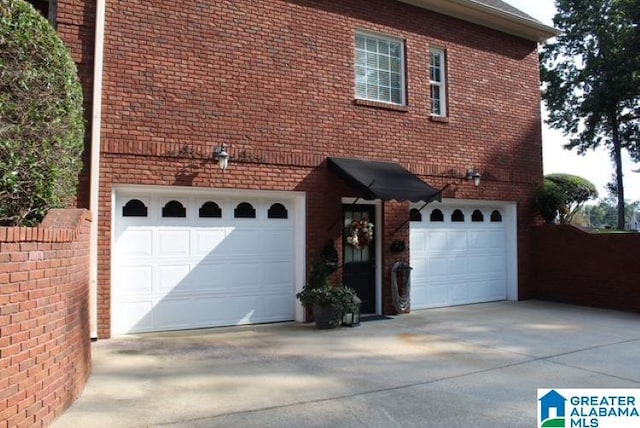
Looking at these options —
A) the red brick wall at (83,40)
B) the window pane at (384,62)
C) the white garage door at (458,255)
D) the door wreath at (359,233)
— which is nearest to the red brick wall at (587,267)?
the white garage door at (458,255)

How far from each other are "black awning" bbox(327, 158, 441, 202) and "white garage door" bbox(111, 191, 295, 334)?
1.21 m

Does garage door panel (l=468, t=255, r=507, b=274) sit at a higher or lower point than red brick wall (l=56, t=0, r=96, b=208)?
lower

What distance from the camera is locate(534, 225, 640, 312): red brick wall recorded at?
10.5 m

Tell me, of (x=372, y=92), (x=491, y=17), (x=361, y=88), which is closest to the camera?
(x=361, y=88)

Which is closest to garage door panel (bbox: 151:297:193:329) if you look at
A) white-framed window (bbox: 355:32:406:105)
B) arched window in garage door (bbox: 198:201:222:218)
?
arched window in garage door (bbox: 198:201:222:218)

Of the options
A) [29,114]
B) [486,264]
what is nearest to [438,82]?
[486,264]

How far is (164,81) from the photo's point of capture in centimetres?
819

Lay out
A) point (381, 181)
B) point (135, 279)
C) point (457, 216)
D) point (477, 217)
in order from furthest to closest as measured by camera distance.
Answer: point (477, 217)
point (457, 216)
point (381, 181)
point (135, 279)

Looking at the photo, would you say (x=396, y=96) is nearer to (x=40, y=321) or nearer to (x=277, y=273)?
(x=277, y=273)

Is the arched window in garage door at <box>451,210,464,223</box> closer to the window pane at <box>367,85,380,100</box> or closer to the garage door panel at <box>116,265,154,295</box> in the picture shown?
the window pane at <box>367,85,380,100</box>

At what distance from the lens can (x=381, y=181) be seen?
8828 millimetres

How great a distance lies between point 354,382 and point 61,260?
3.24 m

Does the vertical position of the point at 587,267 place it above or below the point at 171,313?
above

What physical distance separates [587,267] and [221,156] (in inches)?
328
